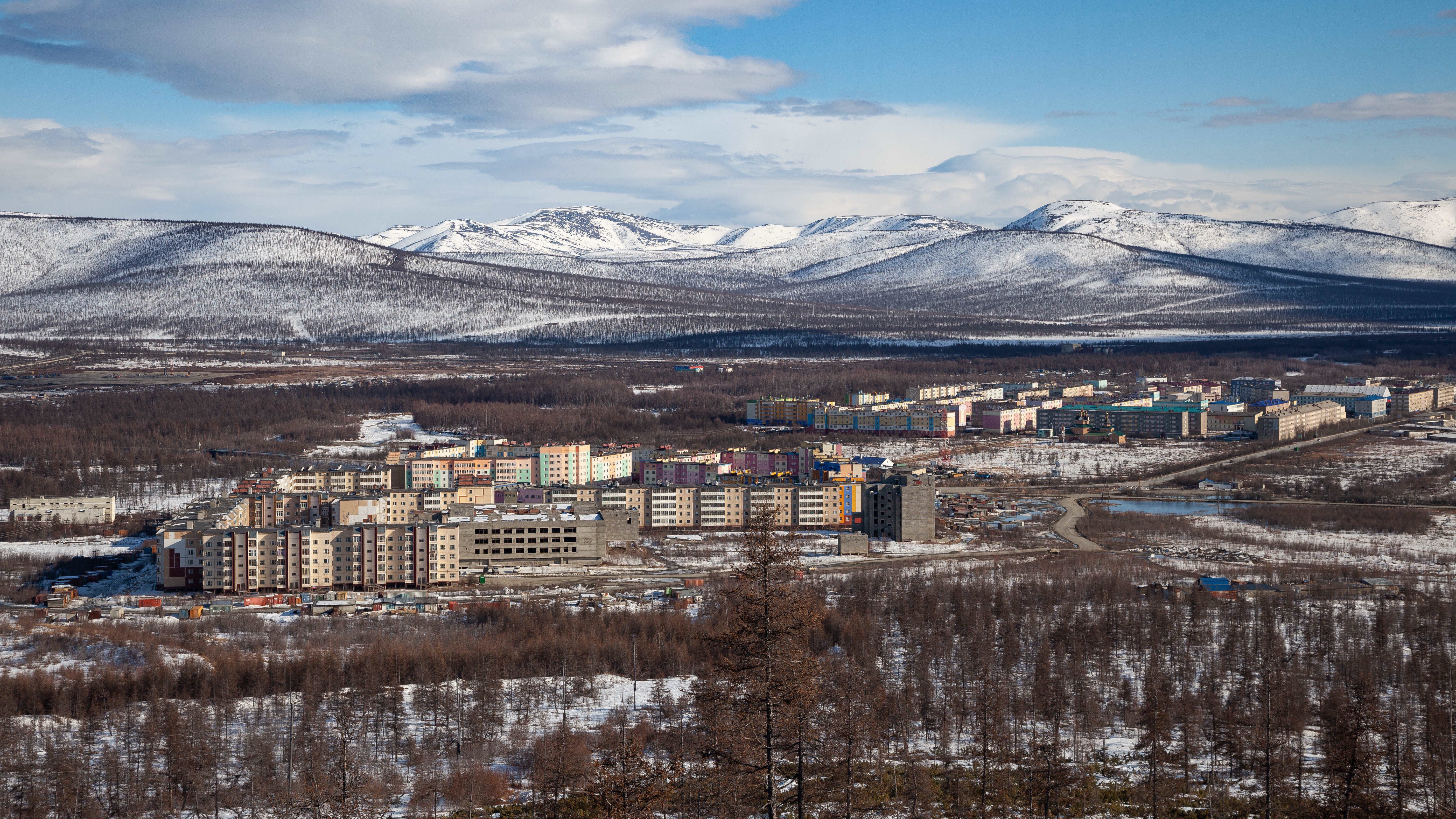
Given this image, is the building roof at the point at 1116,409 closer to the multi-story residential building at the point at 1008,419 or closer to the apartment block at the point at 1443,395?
the multi-story residential building at the point at 1008,419

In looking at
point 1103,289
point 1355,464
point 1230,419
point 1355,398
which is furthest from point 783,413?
point 1103,289

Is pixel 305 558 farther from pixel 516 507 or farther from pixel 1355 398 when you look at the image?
pixel 1355 398

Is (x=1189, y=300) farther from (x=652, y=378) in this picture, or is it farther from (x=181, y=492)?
(x=181, y=492)

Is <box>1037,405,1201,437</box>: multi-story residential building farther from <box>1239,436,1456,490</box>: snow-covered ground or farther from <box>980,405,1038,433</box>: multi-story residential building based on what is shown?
<box>1239,436,1456,490</box>: snow-covered ground

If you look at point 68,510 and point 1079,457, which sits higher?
point 1079,457

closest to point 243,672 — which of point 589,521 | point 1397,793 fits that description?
point 589,521

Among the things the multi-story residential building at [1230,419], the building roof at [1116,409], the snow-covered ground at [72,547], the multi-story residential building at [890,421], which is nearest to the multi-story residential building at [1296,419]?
the multi-story residential building at [1230,419]
